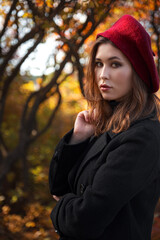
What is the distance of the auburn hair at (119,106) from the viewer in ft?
4.85

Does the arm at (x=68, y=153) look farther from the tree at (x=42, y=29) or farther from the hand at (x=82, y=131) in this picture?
the tree at (x=42, y=29)

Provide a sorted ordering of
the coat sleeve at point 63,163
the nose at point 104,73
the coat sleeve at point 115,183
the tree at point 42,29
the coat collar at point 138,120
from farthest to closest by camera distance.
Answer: the tree at point 42,29 → the coat sleeve at point 63,163 → the nose at point 104,73 → the coat collar at point 138,120 → the coat sleeve at point 115,183

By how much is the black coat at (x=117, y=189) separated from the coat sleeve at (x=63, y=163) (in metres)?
0.14

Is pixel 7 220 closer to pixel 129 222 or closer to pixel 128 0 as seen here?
pixel 129 222

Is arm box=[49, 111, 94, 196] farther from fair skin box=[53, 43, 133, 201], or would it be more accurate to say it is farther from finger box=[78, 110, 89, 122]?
fair skin box=[53, 43, 133, 201]

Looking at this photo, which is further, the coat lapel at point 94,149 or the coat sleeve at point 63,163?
the coat sleeve at point 63,163

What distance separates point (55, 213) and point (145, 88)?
2.89 ft

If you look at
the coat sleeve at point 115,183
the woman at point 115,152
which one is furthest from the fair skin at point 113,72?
the coat sleeve at point 115,183

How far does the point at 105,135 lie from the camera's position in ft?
5.09

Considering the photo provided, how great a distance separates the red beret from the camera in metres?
1.48

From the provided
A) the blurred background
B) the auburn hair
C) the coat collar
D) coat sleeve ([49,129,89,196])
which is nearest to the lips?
the auburn hair

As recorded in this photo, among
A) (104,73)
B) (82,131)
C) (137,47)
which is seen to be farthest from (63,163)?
(137,47)

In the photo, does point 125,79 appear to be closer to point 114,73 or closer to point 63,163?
point 114,73

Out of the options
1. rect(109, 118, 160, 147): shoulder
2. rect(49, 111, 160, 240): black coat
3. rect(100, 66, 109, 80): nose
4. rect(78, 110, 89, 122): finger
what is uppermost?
rect(100, 66, 109, 80): nose
